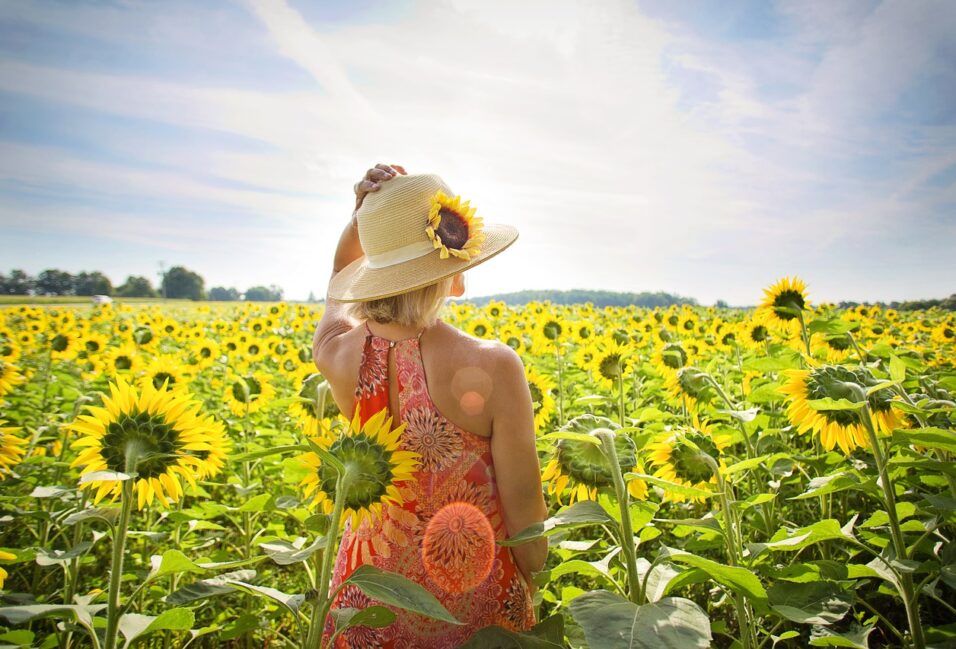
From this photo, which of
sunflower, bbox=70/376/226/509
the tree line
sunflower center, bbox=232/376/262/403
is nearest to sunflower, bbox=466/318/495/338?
sunflower center, bbox=232/376/262/403

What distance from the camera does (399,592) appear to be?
1080mm

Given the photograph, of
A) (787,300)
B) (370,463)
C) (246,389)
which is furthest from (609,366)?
(370,463)

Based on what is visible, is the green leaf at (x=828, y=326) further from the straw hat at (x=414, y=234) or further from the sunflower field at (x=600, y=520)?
the straw hat at (x=414, y=234)

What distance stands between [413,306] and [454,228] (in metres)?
0.29

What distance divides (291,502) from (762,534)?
8.86 feet

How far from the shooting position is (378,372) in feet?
5.88

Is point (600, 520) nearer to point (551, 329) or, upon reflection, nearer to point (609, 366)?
point (609, 366)

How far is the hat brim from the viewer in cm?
172

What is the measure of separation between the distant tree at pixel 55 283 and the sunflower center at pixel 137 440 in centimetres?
7909

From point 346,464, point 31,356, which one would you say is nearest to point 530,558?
point 346,464

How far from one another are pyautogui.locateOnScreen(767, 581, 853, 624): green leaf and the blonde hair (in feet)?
4.03

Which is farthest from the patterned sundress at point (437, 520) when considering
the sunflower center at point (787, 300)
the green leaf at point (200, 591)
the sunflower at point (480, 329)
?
the sunflower at point (480, 329)

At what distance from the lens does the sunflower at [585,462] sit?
63.7 inches

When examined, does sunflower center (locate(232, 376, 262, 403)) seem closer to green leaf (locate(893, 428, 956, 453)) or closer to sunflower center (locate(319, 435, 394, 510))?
sunflower center (locate(319, 435, 394, 510))
